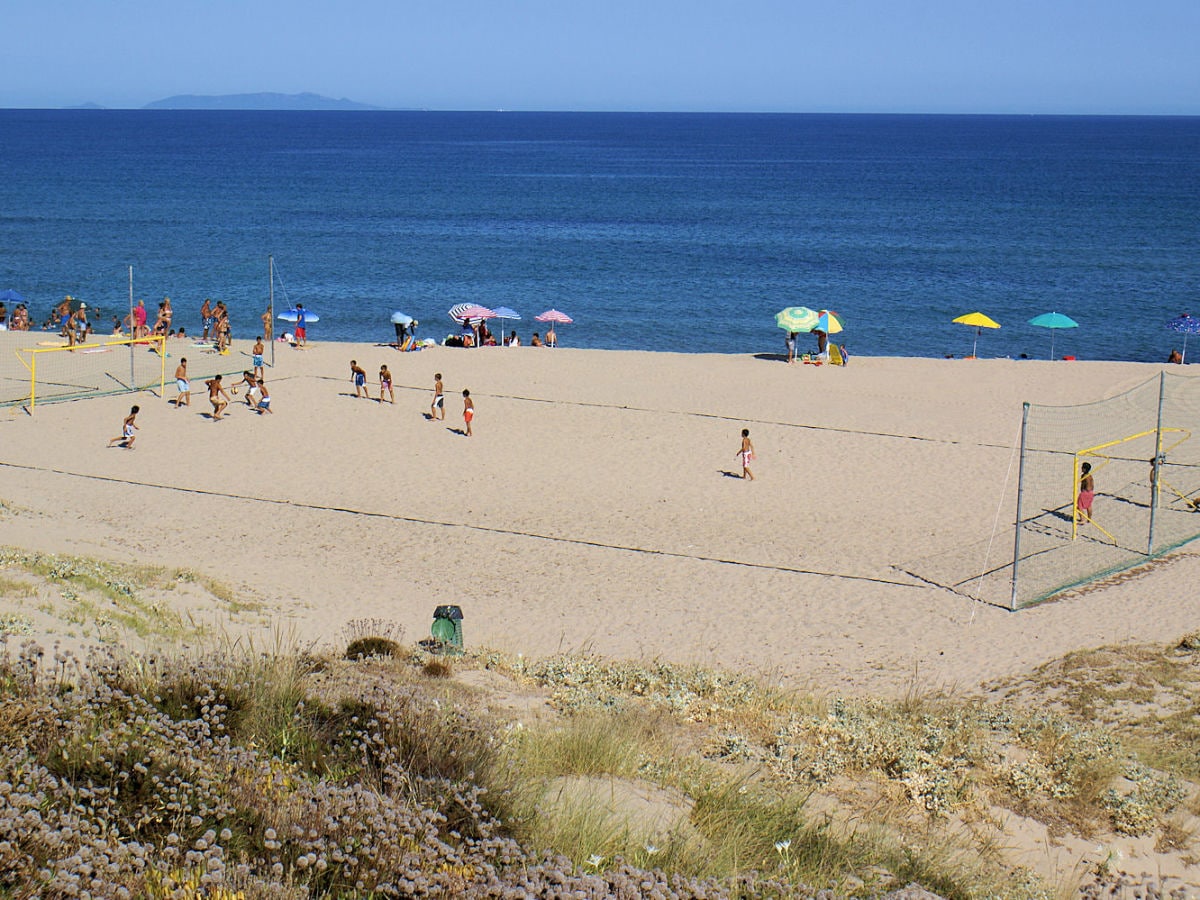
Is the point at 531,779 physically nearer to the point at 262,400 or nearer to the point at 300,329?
the point at 262,400

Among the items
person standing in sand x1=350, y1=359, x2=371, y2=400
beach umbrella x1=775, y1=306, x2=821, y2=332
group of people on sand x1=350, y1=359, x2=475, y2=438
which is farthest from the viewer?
beach umbrella x1=775, y1=306, x2=821, y2=332

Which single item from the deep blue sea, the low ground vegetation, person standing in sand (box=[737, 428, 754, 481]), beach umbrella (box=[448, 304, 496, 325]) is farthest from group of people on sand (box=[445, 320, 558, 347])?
the low ground vegetation

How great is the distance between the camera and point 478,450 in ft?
69.0

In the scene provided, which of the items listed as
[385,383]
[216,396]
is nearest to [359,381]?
[385,383]

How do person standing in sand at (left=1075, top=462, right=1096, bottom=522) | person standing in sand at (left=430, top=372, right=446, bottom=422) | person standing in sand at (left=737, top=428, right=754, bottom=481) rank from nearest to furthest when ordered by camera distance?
person standing in sand at (left=1075, top=462, right=1096, bottom=522), person standing in sand at (left=737, top=428, right=754, bottom=481), person standing in sand at (left=430, top=372, right=446, bottom=422)

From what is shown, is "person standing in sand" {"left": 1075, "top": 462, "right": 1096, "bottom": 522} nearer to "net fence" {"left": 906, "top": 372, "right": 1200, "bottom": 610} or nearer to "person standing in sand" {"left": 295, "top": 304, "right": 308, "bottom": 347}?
"net fence" {"left": 906, "top": 372, "right": 1200, "bottom": 610}

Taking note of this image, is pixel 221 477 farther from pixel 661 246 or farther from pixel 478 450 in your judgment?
pixel 661 246

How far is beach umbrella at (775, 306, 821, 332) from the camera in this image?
29453 millimetres

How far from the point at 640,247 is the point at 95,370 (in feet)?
116

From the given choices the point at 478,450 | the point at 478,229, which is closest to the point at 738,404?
the point at 478,450

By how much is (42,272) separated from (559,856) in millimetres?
50368

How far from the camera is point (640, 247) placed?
58281mm

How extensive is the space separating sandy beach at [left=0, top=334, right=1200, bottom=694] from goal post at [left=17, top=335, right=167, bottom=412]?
0.79 metres

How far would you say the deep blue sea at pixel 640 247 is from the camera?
41.3m
